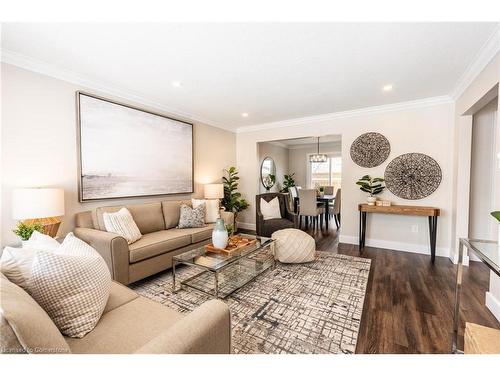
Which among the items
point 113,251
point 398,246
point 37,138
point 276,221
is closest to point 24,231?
point 113,251

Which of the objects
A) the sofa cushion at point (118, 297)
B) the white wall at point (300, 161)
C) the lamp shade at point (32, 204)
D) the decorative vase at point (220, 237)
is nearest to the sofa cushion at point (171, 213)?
the decorative vase at point (220, 237)

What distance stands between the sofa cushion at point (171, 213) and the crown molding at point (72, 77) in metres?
1.52

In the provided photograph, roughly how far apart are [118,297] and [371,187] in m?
3.66

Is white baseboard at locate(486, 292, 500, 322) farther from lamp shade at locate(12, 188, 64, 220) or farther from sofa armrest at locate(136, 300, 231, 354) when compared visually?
lamp shade at locate(12, 188, 64, 220)

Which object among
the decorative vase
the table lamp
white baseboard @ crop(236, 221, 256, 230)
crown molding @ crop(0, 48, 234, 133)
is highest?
crown molding @ crop(0, 48, 234, 133)

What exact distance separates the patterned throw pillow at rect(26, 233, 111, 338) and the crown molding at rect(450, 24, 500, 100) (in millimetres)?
3241

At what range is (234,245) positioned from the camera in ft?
8.21

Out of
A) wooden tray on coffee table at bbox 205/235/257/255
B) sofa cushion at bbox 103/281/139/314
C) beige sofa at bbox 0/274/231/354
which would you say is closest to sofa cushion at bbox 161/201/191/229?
wooden tray on coffee table at bbox 205/235/257/255

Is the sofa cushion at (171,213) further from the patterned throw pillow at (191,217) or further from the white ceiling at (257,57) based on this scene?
the white ceiling at (257,57)

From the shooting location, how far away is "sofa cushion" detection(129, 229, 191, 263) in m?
2.33

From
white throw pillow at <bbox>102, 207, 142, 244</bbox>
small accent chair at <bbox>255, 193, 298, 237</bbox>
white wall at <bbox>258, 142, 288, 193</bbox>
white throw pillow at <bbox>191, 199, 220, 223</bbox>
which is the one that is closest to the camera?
white throw pillow at <bbox>102, 207, 142, 244</bbox>

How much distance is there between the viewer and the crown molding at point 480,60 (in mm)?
1855

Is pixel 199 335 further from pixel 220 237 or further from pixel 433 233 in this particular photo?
pixel 433 233
